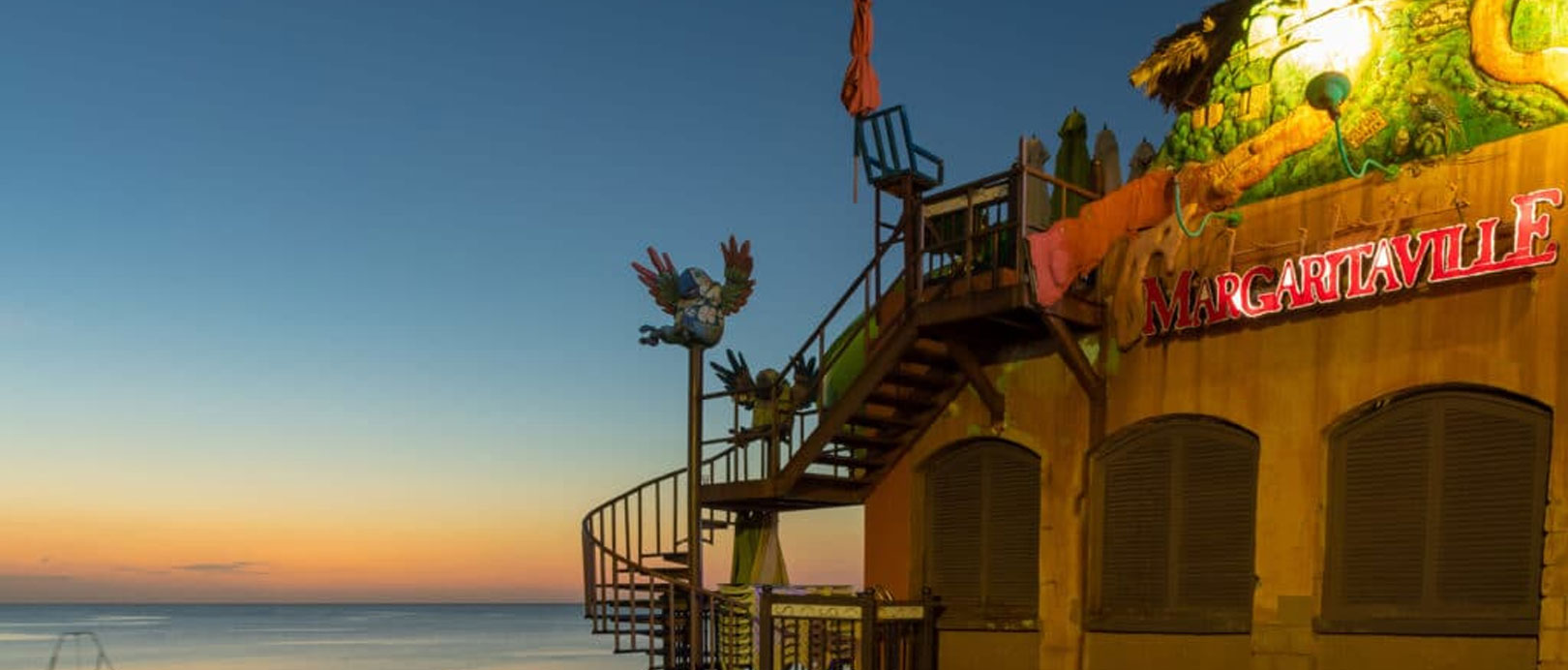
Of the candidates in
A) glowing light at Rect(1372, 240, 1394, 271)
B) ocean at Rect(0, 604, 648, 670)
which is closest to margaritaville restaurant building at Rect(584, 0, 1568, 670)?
glowing light at Rect(1372, 240, 1394, 271)

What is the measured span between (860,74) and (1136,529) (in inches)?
233

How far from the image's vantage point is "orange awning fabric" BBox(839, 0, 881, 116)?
16.5 m

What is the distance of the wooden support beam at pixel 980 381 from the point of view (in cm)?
1506

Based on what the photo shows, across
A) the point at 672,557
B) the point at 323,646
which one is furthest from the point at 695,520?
the point at 323,646

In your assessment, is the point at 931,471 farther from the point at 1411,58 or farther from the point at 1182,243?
the point at 1411,58

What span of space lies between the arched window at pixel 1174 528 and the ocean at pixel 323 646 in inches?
1461

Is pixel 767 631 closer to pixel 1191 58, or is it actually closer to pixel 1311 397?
pixel 1311 397

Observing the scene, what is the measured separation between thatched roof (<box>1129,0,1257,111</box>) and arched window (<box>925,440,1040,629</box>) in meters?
3.98

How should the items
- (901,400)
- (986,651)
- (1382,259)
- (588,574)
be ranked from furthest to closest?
(588,574), (901,400), (986,651), (1382,259)

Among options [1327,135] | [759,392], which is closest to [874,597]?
[759,392]

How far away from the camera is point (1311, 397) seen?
1241cm

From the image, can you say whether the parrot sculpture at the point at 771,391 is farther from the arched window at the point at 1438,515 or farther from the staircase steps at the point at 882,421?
the arched window at the point at 1438,515

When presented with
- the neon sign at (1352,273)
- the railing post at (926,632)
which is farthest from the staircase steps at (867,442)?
the neon sign at (1352,273)

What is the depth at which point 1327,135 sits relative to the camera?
1264 centimetres
